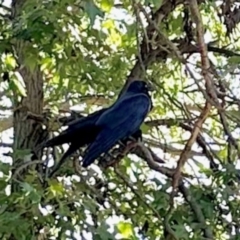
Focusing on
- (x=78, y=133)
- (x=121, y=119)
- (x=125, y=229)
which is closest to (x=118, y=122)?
(x=121, y=119)

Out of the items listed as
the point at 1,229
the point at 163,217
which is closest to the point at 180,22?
the point at 163,217

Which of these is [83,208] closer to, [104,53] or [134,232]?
[134,232]

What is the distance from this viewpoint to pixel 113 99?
12.2 ft

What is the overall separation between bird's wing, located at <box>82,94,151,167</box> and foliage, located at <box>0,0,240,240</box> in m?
0.11

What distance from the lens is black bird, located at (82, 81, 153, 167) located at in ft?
9.53

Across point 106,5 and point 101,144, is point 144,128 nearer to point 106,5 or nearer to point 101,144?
point 101,144

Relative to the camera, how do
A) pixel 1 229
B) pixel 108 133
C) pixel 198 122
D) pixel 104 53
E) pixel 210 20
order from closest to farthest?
1. pixel 1 229
2. pixel 198 122
3. pixel 108 133
4. pixel 104 53
5. pixel 210 20

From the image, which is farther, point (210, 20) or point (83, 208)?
point (210, 20)

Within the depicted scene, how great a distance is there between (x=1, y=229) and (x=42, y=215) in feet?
0.81

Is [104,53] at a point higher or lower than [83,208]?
higher

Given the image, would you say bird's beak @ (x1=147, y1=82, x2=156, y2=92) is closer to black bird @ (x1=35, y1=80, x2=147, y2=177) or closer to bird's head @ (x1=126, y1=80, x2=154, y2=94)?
bird's head @ (x1=126, y1=80, x2=154, y2=94)

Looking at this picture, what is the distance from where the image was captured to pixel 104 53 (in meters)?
3.58

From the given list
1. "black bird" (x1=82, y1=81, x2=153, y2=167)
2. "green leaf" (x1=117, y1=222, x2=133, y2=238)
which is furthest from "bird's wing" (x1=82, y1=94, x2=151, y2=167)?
"green leaf" (x1=117, y1=222, x2=133, y2=238)

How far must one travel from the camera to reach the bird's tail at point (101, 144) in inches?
113
